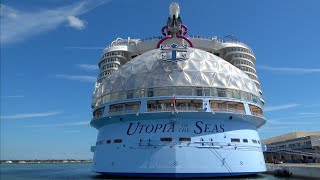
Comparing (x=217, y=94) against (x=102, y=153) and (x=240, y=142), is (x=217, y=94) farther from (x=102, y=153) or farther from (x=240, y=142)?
(x=102, y=153)

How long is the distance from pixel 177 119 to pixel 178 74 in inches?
219

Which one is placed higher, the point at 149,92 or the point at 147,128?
the point at 149,92

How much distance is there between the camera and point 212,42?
55125 mm

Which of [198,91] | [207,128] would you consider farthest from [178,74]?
[207,128]

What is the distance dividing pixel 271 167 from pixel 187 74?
870 inches

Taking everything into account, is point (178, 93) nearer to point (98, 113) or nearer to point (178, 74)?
point (178, 74)

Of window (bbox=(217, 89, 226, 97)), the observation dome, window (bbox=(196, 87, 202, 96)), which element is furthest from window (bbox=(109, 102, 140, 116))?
window (bbox=(217, 89, 226, 97))

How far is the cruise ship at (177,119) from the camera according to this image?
32625mm

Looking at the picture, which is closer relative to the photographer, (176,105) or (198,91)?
(176,105)

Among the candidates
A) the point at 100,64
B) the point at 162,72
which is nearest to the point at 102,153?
the point at 162,72

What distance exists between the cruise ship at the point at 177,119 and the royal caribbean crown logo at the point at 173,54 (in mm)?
117

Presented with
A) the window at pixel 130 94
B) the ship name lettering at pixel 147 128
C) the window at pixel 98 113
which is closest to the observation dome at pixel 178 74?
the window at pixel 130 94

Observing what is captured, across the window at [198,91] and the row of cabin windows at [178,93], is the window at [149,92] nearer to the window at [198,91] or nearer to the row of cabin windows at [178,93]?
the row of cabin windows at [178,93]

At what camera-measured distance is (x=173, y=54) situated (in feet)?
122
